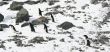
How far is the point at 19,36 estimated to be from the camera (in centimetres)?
3788

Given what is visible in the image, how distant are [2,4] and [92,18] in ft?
65.5

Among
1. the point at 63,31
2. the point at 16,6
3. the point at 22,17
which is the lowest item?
the point at 63,31

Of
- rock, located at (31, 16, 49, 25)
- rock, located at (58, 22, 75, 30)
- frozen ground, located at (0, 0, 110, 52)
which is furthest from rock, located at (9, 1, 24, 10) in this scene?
rock, located at (58, 22, 75, 30)

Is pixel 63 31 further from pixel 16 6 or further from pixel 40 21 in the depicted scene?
pixel 16 6

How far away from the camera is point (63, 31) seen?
39.4 meters

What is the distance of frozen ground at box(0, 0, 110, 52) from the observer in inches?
1280

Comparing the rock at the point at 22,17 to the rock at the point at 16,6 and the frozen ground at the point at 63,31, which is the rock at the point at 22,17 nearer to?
the frozen ground at the point at 63,31

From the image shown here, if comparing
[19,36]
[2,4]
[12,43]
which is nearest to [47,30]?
[19,36]

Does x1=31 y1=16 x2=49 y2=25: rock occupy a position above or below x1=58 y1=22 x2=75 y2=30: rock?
below

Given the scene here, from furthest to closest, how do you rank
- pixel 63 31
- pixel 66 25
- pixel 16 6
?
pixel 16 6 < pixel 66 25 < pixel 63 31

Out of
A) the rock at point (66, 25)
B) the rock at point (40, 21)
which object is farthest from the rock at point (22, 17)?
the rock at point (66, 25)

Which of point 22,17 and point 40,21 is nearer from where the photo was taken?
point 40,21

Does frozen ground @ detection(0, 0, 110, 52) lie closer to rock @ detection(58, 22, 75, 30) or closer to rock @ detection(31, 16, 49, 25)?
rock @ detection(58, 22, 75, 30)

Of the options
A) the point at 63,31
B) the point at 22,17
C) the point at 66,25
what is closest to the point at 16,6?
the point at 22,17
